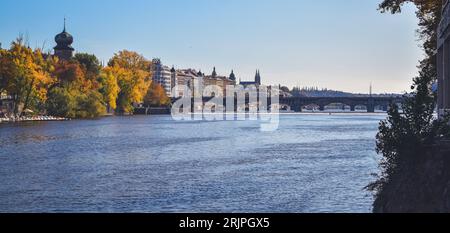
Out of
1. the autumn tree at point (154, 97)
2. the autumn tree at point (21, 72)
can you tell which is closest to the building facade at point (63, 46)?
the autumn tree at point (154, 97)

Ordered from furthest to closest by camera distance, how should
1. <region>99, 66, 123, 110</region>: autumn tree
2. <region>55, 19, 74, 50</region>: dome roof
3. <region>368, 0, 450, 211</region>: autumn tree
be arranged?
<region>55, 19, 74, 50</region>: dome roof → <region>99, 66, 123, 110</region>: autumn tree → <region>368, 0, 450, 211</region>: autumn tree

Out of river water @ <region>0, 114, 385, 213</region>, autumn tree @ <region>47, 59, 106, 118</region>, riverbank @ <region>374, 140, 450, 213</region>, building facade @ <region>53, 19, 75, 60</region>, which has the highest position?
building facade @ <region>53, 19, 75, 60</region>

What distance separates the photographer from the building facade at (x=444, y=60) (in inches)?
Answer: 1108

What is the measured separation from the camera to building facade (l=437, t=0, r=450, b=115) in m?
28.1

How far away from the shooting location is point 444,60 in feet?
101

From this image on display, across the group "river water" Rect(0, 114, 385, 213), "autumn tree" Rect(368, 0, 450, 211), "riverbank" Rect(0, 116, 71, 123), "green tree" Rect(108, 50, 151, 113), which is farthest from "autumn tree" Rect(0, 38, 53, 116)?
"autumn tree" Rect(368, 0, 450, 211)

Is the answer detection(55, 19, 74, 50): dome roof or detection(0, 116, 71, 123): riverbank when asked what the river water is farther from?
detection(55, 19, 74, 50): dome roof

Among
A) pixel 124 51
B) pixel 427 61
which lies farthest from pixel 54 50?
pixel 427 61

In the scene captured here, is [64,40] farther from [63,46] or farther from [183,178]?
[183,178]

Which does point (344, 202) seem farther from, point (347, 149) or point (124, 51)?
point (124, 51)

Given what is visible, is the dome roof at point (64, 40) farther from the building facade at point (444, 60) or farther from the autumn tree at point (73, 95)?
the building facade at point (444, 60)

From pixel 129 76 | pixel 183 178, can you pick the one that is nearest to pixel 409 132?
pixel 183 178

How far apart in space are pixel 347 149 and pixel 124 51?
102m

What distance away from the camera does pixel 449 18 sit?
Result: 87.9 feet
